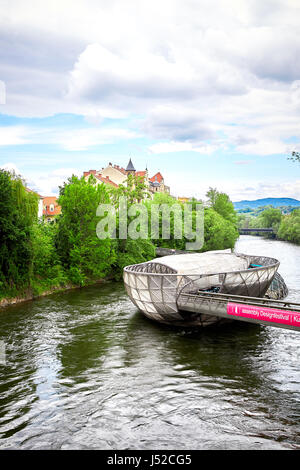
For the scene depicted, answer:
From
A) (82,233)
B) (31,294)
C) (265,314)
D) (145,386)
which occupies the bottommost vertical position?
(145,386)

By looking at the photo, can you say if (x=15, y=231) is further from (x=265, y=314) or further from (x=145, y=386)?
(x=265, y=314)

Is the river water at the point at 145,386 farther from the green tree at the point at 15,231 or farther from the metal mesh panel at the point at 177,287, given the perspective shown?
the green tree at the point at 15,231

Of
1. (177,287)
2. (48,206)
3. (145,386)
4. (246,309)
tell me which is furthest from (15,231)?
(48,206)

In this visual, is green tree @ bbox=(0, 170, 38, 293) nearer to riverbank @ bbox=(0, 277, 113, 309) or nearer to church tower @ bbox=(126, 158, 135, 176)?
riverbank @ bbox=(0, 277, 113, 309)

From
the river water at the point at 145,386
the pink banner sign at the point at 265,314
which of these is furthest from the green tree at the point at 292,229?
the pink banner sign at the point at 265,314

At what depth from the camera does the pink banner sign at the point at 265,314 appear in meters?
13.0

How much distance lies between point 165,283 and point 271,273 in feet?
25.2

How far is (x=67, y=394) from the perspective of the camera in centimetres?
1248

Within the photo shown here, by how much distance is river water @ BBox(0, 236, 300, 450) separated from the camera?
9.96 metres

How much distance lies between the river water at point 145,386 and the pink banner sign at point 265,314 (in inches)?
79.5

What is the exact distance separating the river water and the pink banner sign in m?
2.02

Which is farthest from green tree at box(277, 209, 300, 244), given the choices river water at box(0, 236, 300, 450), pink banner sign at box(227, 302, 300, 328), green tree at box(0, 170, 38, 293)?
pink banner sign at box(227, 302, 300, 328)

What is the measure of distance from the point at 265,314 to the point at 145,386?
510cm

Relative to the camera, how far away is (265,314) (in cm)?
1380
